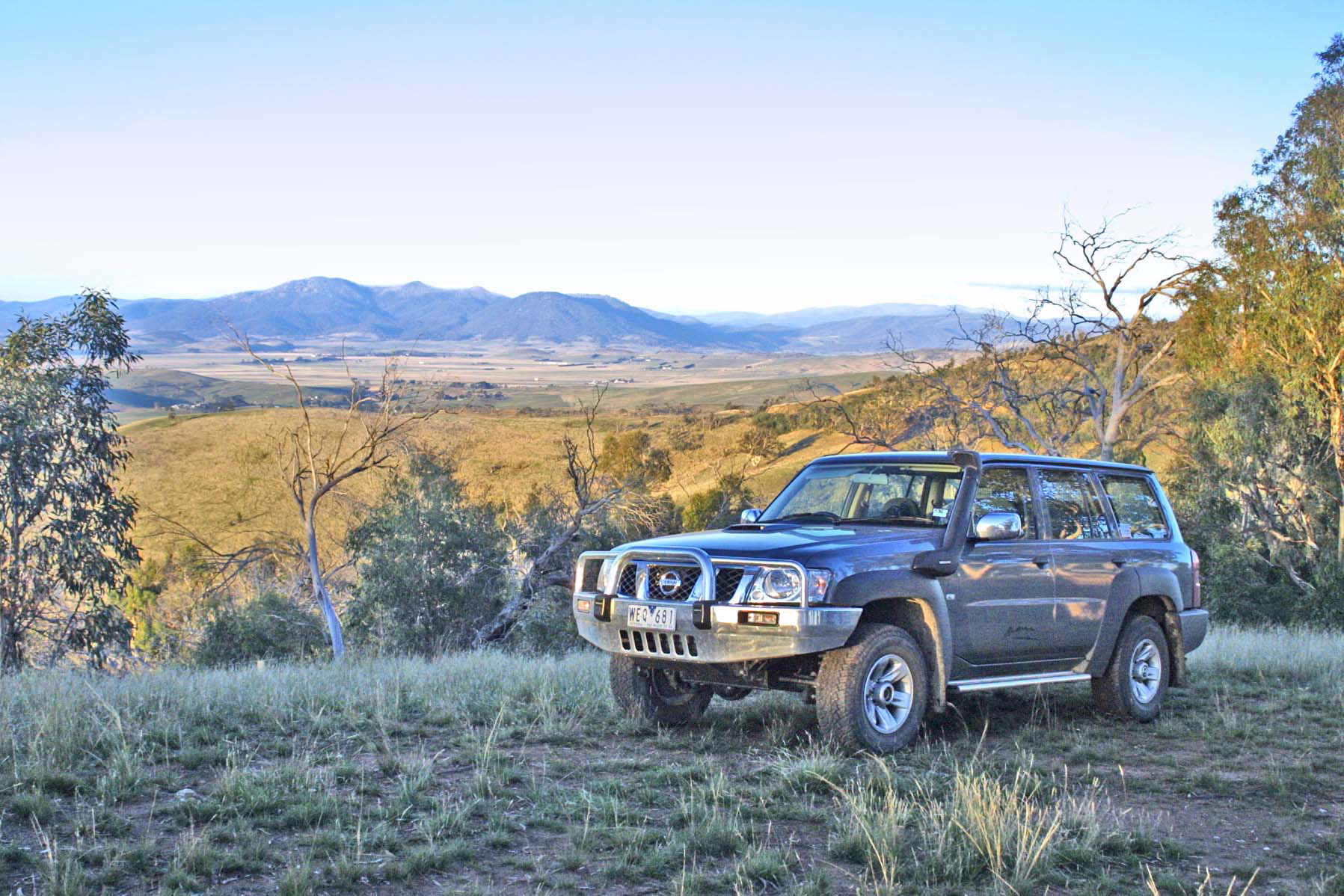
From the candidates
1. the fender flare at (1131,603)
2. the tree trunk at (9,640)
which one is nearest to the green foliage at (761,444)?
the tree trunk at (9,640)

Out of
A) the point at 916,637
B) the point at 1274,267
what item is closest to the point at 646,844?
the point at 916,637

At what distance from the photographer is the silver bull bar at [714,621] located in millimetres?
6602

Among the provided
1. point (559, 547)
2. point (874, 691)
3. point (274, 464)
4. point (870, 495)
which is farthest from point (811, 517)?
point (274, 464)

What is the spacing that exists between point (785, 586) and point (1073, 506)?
9.52 feet

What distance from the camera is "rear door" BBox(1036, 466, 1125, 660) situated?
813cm

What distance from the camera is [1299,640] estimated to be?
1462cm

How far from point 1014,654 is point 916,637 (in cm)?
94

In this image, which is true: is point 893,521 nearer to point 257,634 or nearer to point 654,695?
point 654,695

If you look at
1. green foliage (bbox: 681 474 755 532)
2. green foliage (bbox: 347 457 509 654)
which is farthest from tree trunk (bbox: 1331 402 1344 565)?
green foliage (bbox: 347 457 509 654)

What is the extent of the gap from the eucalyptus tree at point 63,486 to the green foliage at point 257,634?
5.80 metres

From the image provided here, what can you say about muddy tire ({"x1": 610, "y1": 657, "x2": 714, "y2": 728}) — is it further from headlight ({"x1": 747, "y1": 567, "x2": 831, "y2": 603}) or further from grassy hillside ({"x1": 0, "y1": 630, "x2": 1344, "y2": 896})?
headlight ({"x1": 747, "y1": 567, "x2": 831, "y2": 603})

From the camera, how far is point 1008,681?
7652 millimetres

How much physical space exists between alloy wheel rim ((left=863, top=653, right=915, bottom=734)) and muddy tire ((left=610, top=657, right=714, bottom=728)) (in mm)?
1432

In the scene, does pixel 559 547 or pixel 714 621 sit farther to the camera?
pixel 559 547
